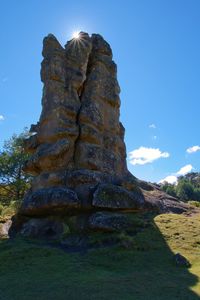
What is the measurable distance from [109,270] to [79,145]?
1033 centimetres

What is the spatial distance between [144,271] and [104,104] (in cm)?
1405

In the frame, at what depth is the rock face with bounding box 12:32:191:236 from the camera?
19281 mm

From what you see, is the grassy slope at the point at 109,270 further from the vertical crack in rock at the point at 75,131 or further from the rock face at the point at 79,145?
the vertical crack in rock at the point at 75,131

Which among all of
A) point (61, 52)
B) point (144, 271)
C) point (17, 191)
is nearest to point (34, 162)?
point (61, 52)

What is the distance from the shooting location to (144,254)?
601 inches

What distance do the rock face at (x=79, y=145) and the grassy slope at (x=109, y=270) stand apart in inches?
88.8

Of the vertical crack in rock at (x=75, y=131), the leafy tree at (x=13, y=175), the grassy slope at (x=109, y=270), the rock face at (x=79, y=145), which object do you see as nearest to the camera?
the grassy slope at (x=109, y=270)

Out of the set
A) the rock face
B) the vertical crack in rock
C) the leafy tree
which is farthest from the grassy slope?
the leafy tree

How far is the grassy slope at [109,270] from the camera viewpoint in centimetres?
1043

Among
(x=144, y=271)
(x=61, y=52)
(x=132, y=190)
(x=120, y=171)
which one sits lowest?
(x=144, y=271)

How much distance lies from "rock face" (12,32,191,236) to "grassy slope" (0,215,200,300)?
7.40ft

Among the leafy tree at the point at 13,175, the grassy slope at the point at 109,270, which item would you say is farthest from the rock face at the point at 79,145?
the leafy tree at the point at 13,175

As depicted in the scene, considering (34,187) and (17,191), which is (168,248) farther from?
(17,191)

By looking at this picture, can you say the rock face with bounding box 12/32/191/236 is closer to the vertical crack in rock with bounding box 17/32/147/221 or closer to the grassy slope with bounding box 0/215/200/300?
the vertical crack in rock with bounding box 17/32/147/221
